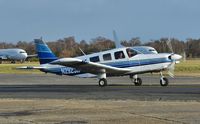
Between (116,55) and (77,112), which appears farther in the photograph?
(116,55)

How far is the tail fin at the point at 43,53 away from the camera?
36500mm

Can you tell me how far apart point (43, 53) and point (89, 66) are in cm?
599

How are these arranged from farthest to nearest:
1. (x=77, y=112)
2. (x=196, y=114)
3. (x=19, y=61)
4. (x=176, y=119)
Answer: (x=19, y=61), (x=77, y=112), (x=196, y=114), (x=176, y=119)

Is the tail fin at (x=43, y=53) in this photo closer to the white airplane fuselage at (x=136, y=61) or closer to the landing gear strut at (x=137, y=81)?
the white airplane fuselage at (x=136, y=61)

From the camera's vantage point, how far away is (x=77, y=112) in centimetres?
1528

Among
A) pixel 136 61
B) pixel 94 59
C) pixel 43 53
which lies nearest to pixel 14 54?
pixel 43 53

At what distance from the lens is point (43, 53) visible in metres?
36.7

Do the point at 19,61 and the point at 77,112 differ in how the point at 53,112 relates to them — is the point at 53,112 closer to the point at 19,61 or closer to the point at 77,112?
the point at 77,112

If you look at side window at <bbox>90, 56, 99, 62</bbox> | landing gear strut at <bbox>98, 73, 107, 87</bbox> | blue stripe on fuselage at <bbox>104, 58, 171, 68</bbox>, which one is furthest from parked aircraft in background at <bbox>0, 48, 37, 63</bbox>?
blue stripe on fuselage at <bbox>104, 58, 171, 68</bbox>

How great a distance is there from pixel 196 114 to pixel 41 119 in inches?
168

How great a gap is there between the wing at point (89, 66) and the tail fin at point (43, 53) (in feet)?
14.4

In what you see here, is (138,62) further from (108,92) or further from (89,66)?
(108,92)

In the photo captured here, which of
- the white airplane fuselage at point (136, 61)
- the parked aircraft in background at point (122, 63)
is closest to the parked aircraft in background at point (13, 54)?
the parked aircraft in background at point (122, 63)

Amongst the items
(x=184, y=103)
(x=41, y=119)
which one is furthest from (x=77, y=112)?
(x=184, y=103)
